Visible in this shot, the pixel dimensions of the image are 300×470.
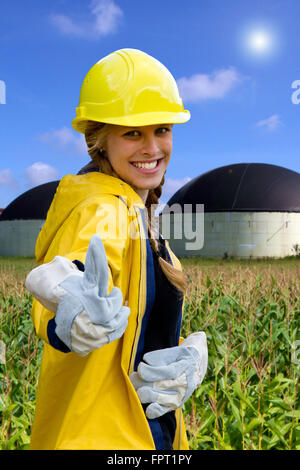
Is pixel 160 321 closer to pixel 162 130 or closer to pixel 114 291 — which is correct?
pixel 114 291

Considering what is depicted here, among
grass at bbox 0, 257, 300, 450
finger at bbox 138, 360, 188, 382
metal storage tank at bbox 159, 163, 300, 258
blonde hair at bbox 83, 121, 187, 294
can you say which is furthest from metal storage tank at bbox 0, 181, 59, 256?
finger at bbox 138, 360, 188, 382

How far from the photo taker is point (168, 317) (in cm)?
176

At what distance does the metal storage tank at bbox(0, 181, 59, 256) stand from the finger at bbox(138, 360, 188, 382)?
30789 mm

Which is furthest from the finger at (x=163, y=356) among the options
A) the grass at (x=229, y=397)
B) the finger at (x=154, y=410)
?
the grass at (x=229, y=397)

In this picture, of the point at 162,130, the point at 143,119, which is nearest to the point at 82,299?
the point at 143,119

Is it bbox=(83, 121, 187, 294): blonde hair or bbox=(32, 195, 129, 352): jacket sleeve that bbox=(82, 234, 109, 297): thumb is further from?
bbox=(83, 121, 187, 294): blonde hair

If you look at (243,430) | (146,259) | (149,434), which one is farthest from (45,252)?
(243,430)

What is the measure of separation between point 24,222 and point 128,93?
32.1 m

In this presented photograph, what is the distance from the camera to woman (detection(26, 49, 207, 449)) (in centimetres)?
121

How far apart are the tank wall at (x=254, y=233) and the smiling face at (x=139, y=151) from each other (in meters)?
24.1

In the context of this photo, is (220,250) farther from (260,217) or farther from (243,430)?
(243,430)

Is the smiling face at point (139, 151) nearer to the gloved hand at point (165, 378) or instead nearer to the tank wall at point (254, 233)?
the gloved hand at point (165, 378)

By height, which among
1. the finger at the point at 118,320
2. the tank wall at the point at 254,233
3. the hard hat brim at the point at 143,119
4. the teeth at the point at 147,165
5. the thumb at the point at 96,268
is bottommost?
the finger at the point at 118,320

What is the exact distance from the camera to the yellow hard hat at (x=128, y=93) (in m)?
1.74
